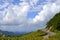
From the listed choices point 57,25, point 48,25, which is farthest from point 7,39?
point 48,25

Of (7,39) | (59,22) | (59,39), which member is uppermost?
(59,22)

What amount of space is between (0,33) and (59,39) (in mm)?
8729

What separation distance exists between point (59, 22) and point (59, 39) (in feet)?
179

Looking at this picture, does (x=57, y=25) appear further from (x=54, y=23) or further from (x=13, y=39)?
(x=13, y=39)

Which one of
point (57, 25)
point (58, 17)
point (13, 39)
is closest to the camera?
point (13, 39)

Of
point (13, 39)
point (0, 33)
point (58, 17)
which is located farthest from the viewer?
point (58, 17)

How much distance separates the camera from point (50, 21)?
91.6 m

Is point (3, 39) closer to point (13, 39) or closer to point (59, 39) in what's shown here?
point (13, 39)

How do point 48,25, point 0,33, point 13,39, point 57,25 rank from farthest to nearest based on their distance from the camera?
point 48,25 → point 57,25 → point 13,39 → point 0,33

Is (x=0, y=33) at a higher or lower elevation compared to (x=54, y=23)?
lower

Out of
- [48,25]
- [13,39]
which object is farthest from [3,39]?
[48,25]

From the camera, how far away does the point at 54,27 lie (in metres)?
83.3

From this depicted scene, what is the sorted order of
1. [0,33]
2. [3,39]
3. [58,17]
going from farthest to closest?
[58,17] → [3,39] → [0,33]

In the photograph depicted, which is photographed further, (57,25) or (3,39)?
(57,25)
